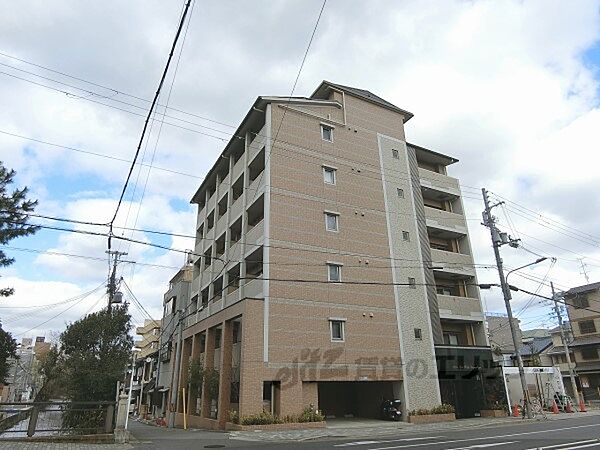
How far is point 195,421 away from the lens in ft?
78.5

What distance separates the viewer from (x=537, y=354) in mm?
46281

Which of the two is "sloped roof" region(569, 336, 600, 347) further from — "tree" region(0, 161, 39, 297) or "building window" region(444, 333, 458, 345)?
"tree" region(0, 161, 39, 297)

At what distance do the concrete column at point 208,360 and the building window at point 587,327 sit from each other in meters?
40.2

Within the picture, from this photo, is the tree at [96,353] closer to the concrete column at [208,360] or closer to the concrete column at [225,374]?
the concrete column at [208,360]

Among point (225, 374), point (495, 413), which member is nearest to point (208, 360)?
point (225, 374)

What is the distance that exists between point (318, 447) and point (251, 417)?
6443mm

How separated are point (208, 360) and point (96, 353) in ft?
19.3

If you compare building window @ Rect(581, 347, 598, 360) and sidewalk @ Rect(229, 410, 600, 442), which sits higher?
building window @ Rect(581, 347, 598, 360)

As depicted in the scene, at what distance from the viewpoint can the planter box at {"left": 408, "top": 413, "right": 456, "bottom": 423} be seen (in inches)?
826

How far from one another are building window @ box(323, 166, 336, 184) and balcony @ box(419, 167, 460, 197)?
7.78 m

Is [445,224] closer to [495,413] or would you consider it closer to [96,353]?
[495,413]

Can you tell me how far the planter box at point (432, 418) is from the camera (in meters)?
21.0

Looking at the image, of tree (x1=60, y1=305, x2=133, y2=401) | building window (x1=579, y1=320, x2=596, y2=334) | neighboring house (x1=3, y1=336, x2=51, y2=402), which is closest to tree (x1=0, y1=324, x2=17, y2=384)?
tree (x1=60, y1=305, x2=133, y2=401)

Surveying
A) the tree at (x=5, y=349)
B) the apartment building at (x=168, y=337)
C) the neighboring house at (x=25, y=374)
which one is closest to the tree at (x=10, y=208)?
the tree at (x=5, y=349)
